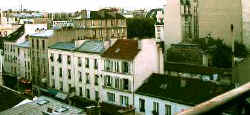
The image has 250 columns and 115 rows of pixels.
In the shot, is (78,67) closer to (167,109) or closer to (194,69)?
(194,69)

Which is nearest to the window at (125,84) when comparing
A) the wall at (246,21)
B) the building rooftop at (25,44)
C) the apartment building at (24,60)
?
the wall at (246,21)

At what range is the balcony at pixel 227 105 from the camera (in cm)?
222

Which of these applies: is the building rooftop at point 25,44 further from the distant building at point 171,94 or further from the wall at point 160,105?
the wall at point 160,105

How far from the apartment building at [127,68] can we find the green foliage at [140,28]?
47.0 m

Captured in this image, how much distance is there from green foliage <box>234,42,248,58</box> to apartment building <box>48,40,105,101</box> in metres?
15.8

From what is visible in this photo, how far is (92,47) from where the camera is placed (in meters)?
41.0

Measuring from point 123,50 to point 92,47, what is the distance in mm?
5311

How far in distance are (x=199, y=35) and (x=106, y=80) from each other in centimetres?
2051

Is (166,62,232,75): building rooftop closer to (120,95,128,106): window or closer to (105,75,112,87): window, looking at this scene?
(105,75,112,87): window

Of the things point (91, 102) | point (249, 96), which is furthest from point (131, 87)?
point (249, 96)

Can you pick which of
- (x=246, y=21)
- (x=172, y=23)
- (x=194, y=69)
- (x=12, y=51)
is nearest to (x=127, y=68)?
(x=194, y=69)

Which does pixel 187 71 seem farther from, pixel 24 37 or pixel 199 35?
pixel 24 37

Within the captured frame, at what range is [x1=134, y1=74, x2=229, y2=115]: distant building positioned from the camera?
95.9 ft

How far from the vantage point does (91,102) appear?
4059 centimetres
